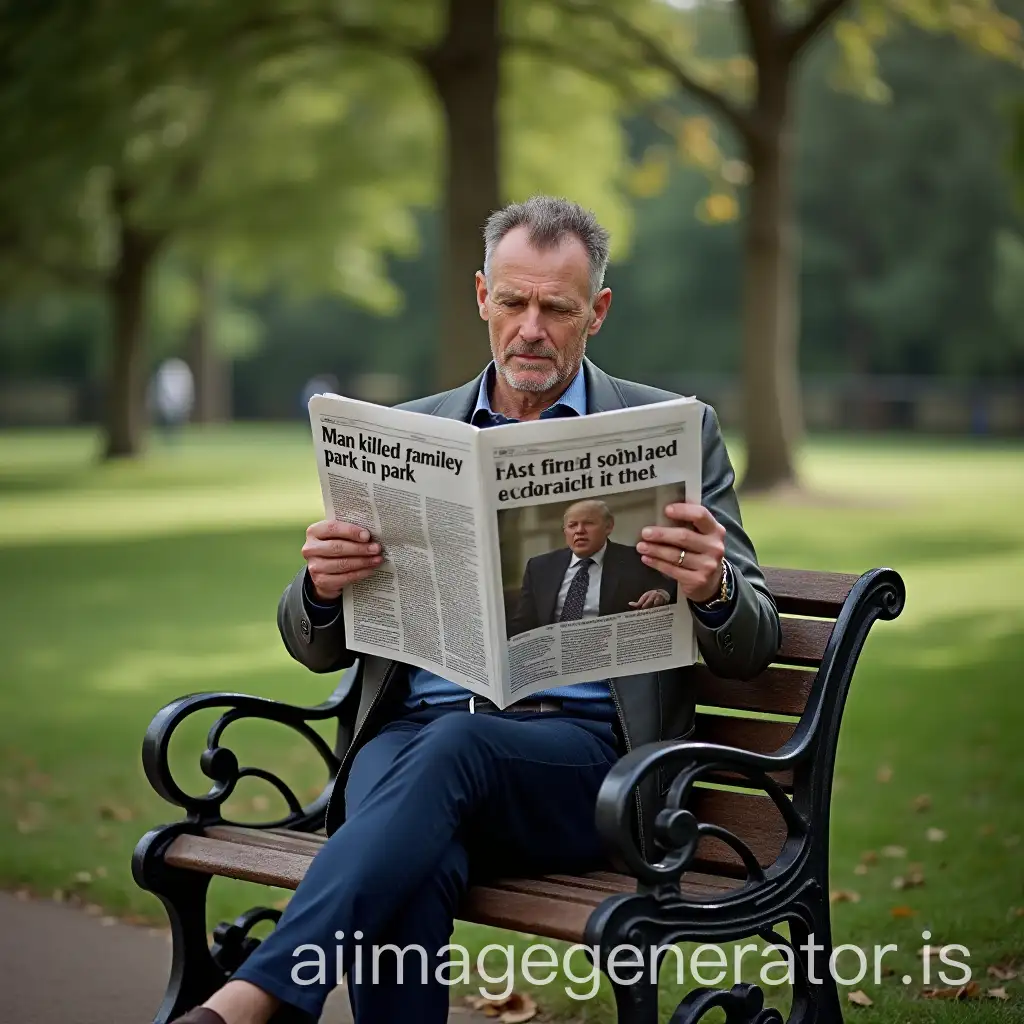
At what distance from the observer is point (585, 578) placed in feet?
10.7

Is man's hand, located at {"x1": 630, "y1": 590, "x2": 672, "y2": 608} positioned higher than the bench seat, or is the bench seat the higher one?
man's hand, located at {"x1": 630, "y1": 590, "x2": 672, "y2": 608}

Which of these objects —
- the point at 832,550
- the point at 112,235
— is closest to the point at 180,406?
the point at 112,235

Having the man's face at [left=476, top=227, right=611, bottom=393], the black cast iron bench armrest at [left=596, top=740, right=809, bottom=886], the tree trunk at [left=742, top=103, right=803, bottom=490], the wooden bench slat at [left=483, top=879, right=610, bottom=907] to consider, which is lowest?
the wooden bench slat at [left=483, top=879, right=610, bottom=907]

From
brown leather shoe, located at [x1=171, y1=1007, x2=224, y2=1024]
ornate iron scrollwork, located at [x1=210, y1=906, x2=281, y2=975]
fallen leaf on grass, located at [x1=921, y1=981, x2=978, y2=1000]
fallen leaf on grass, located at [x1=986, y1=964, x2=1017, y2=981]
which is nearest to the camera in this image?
brown leather shoe, located at [x1=171, y1=1007, x2=224, y2=1024]

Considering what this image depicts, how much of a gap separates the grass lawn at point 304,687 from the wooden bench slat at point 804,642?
1.12 m

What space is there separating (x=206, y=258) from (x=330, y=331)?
32592mm

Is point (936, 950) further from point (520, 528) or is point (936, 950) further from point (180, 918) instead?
point (520, 528)

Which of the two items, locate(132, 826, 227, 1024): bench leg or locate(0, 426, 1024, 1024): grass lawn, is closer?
locate(132, 826, 227, 1024): bench leg

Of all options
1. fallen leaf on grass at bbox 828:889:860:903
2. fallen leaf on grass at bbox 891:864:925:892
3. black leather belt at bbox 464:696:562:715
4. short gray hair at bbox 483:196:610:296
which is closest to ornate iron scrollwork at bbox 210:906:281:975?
black leather belt at bbox 464:696:562:715

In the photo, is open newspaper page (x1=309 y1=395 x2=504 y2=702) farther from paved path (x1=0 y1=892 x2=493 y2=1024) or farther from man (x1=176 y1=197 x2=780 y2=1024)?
paved path (x1=0 y1=892 x2=493 y2=1024)

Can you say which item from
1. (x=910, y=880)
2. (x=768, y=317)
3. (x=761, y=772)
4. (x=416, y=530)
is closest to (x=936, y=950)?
(x=910, y=880)

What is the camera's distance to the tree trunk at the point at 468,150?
1662 cm

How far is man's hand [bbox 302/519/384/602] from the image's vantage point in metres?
3.44

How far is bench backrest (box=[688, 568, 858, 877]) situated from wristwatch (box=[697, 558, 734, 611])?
0.30m
